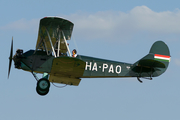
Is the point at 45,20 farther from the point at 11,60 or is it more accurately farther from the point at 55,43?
the point at 11,60

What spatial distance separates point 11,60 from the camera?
1344cm

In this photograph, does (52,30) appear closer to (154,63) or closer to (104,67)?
(104,67)

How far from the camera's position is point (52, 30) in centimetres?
1305

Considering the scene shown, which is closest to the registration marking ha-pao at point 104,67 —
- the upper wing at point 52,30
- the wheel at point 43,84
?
the upper wing at point 52,30

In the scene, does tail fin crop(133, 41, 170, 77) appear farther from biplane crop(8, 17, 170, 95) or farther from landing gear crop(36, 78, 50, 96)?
landing gear crop(36, 78, 50, 96)

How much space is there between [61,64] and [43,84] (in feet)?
4.50

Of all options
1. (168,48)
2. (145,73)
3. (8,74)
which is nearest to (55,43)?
(8,74)

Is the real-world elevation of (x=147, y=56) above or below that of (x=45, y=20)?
below

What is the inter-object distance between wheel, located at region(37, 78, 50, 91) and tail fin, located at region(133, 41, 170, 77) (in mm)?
4081

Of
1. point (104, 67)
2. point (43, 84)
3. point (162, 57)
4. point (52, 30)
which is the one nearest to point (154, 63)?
point (162, 57)

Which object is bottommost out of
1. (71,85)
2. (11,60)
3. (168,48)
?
(71,85)

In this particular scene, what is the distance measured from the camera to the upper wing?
12523 millimetres

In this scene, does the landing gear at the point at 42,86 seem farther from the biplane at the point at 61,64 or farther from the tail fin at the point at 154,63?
the tail fin at the point at 154,63

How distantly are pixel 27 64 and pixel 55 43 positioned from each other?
1.47 m
